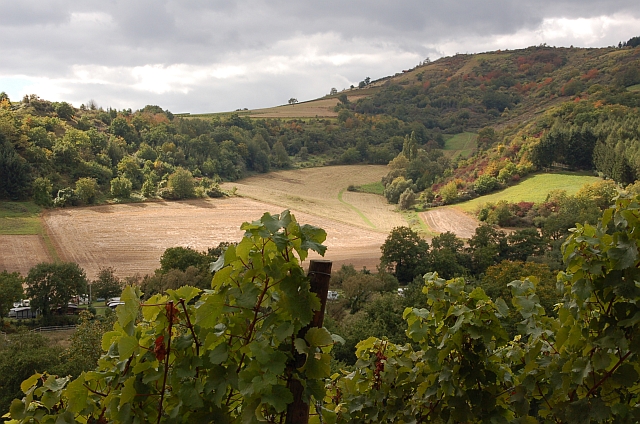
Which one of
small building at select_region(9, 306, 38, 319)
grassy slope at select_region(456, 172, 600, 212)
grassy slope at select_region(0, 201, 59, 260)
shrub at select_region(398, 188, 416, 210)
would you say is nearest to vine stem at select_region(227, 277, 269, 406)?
small building at select_region(9, 306, 38, 319)

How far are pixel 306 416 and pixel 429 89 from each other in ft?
490

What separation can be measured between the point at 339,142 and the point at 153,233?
59.4m

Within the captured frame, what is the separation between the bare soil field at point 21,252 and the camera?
34.1 meters

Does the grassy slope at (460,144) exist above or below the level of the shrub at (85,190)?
above

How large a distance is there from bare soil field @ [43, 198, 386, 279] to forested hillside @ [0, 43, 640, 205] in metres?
5.06

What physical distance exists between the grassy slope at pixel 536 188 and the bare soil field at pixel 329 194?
9125mm

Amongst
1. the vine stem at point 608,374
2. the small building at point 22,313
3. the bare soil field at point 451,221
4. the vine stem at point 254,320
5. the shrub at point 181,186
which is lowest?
the small building at point 22,313

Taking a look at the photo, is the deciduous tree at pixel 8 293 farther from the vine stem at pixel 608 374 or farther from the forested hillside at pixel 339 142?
the vine stem at pixel 608 374

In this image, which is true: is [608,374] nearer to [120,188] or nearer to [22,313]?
[22,313]

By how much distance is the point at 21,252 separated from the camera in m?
36.8

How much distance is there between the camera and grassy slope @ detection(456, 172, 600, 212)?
53.4 m

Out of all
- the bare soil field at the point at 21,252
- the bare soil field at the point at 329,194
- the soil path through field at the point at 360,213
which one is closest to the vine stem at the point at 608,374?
the bare soil field at the point at 21,252

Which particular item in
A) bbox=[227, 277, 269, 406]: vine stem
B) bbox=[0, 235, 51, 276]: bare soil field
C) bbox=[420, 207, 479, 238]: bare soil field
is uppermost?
bbox=[227, 277, 269, 406]: vine stem

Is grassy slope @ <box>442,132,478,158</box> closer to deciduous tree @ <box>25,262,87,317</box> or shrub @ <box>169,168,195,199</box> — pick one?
shrub @ <box>169,168,195,199</box>
